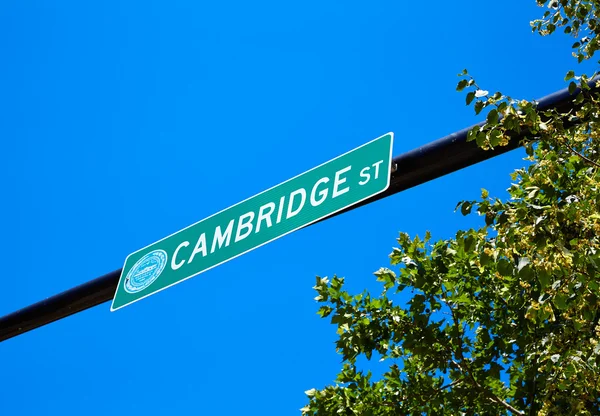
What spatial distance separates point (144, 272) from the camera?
4488 millimetres

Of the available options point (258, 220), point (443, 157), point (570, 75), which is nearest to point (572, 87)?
point (570, 75)

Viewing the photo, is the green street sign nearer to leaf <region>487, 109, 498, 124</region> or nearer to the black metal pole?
the black metal pole

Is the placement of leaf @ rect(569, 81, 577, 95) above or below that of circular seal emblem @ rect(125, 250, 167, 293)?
above

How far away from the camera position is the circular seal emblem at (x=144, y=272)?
4.44 m

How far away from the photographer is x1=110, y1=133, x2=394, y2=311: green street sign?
3.79 m

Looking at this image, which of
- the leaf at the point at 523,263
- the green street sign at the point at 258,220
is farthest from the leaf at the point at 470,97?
the leaf at the point at 523,263

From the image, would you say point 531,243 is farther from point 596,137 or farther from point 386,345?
point 386,345

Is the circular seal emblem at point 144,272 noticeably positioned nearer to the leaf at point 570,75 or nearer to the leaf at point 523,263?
the leaf at point 523,263

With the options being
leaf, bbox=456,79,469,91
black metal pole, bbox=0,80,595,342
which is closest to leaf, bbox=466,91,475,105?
leaf, bbox=456,79,469,91

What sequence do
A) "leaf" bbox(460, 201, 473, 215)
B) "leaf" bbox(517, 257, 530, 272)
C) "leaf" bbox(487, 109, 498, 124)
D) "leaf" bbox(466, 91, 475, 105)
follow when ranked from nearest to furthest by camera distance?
1. "leaf" bbox(517, 257, 530, 272)
2. "leaf" bbox(487, 109, 498, 124)
3. "leaf" bbox(466, 91, 475, 105)
4. "leaf" bbox(460, 201, 473, 215)

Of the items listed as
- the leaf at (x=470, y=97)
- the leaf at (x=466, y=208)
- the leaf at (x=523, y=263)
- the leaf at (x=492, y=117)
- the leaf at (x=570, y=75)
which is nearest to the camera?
the leaf at (x=523, y=263)

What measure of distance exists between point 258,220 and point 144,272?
3.13 ft

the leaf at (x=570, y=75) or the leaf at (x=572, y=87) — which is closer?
the leaf at (x=572, y=87)

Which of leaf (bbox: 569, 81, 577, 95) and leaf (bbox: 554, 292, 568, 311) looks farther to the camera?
leaf (bbox: 554, 292, 568, 311)
